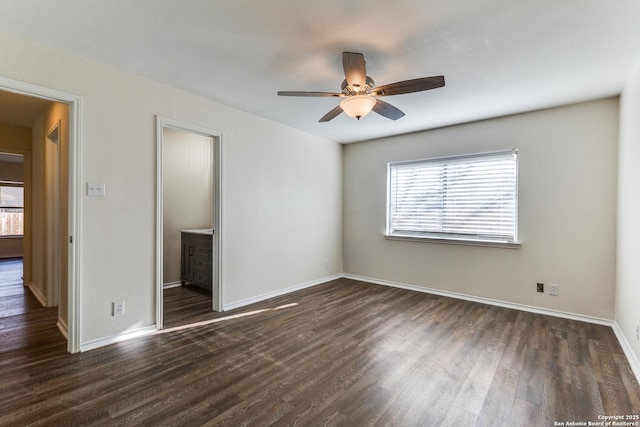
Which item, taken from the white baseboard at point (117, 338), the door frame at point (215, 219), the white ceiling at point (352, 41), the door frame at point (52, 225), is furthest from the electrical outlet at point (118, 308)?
the white ceiling at point (352, 41)

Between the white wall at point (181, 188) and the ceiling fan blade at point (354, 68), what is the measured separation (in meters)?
3.27

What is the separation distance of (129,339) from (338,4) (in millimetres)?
3185

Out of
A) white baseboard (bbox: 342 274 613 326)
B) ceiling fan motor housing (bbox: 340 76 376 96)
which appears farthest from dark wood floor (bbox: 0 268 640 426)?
ceiling fan motor housing (bbox: 340 76 376 96)

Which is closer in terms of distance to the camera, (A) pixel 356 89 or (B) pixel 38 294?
(A) pixel 356 89

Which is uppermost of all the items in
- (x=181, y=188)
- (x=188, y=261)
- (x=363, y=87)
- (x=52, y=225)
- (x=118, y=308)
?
(x=363, y=87)

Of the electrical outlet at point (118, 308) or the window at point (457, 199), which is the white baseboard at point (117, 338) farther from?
the window at point (457, 199)

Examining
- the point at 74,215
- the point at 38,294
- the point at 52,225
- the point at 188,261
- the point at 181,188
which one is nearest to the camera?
the point at 74,215

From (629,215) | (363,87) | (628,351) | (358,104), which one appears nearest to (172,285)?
(358,104)

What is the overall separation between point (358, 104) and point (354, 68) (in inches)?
13.2

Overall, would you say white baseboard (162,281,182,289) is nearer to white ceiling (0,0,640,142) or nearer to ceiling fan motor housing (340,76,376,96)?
white ceiling (0,0,640,142)

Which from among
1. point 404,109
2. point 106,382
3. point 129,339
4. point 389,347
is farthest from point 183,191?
point 389,347

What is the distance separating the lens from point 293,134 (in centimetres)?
441

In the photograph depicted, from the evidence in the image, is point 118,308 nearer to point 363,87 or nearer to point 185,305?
point 185,305

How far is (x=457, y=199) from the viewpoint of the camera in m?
4.19
